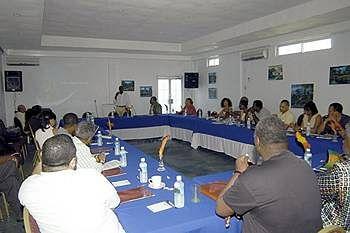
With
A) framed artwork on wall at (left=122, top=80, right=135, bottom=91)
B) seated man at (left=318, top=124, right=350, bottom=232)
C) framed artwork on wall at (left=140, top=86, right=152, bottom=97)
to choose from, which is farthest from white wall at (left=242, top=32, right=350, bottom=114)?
seated man at (left=318, top=124, right=350, bottom=232)

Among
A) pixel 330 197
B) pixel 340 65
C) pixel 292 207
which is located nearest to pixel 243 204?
pixel 292 207

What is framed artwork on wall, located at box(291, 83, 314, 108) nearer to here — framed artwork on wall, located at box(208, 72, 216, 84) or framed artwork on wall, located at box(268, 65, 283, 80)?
framed artwork on wall, located at box(268, 65, 283, 80)

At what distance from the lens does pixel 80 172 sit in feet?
4.47

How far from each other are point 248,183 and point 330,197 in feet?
2.34

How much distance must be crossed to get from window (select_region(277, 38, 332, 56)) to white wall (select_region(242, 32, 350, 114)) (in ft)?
0.34

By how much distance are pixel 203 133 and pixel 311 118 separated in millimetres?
2467

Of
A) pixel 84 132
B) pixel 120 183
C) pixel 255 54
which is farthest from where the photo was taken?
pixel 255 54

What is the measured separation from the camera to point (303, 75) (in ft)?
21.9

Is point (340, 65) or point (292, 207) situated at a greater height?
point (340, 65)

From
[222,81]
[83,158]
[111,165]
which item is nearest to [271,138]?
[83,158]

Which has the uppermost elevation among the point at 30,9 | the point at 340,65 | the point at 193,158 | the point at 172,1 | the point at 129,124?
the point at 172,1

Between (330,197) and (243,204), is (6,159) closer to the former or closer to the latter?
(243,204)

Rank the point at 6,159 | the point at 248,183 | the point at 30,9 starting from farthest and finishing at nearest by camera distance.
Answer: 1. the point at 30,9
2. the point at 6,159
3. the point at 248,183

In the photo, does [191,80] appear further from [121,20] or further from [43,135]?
[43,135]
